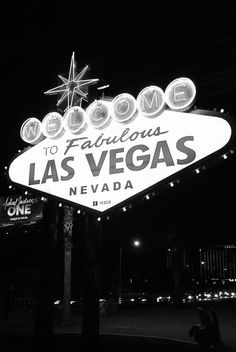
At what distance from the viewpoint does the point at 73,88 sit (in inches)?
481

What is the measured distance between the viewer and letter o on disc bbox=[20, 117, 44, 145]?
39.4ft

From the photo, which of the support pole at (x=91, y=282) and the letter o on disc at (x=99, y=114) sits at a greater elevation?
the letter o on disc at (x=99, y=114)

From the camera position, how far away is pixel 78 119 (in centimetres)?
1145

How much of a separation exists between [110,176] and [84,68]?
3443 mm

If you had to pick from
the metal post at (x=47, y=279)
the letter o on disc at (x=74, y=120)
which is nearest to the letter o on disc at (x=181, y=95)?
the letter o on disc at (x=74, y=120)

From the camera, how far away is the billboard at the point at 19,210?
2548cm

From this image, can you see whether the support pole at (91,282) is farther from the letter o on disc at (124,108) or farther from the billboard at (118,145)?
the letter o on disc at (124,108)

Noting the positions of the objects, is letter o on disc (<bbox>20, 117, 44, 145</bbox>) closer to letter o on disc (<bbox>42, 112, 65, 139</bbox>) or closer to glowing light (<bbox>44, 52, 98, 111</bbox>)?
letter o on disc (<bbox>42, 112, 65, 139</bbox>)

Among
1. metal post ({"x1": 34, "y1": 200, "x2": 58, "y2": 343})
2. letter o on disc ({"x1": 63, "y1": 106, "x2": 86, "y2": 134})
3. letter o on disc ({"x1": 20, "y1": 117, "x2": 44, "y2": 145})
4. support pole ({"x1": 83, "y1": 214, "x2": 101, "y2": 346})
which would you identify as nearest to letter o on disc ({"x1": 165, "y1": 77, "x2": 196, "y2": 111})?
letter o on disc ({"x1": 63, "y1": 106, "x2": 86, "y2": 134})

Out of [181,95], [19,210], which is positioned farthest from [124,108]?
[19,210]

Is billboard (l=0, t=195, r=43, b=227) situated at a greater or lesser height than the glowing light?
lesser

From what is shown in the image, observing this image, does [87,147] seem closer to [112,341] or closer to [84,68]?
[84,68]

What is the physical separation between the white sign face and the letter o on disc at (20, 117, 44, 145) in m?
0.22

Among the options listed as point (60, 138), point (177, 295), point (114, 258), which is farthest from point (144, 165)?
point (114, 258)
